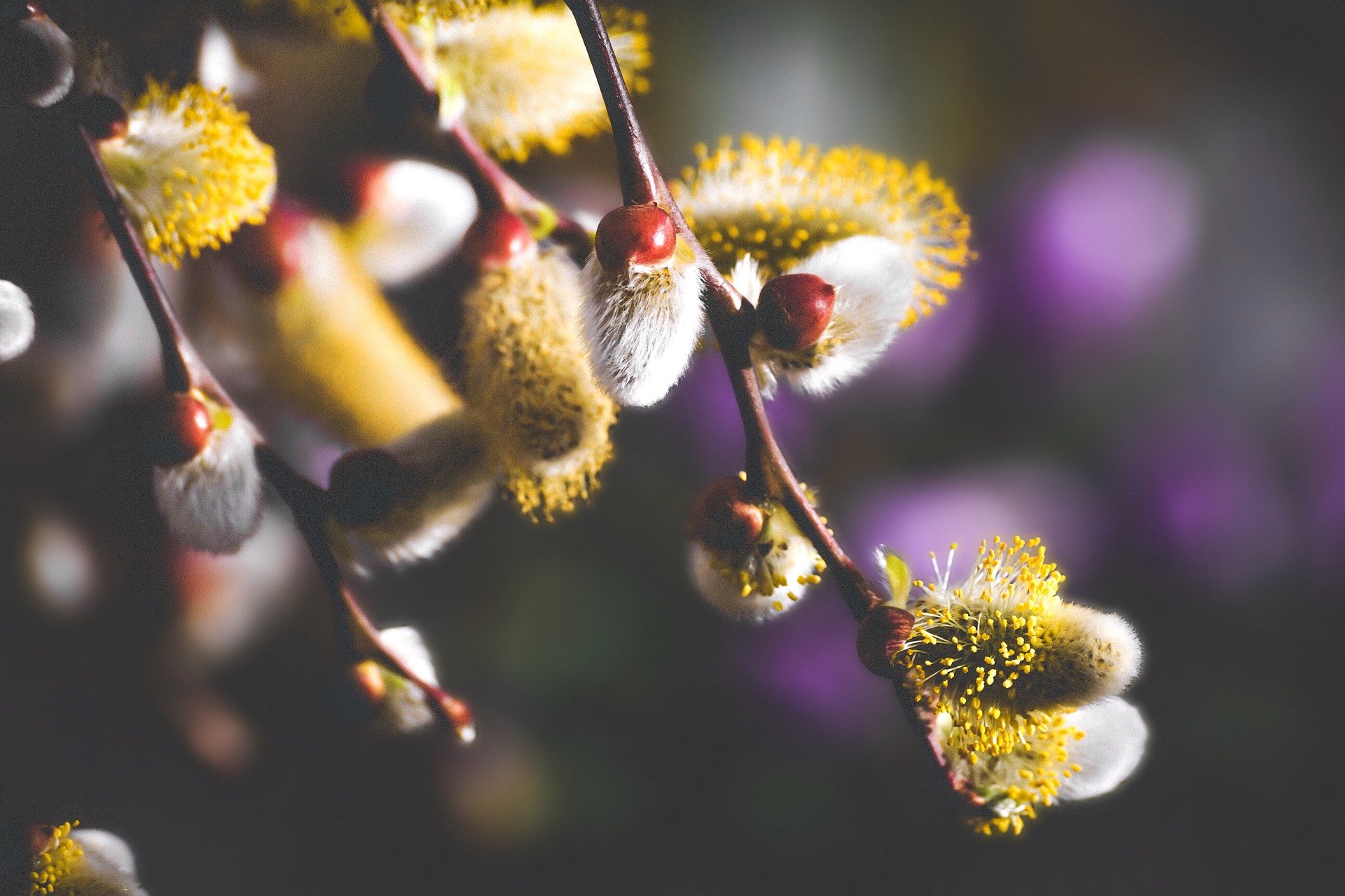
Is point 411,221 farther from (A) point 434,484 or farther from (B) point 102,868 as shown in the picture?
(B) point 102,868

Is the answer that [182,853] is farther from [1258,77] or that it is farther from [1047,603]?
[1258,77]

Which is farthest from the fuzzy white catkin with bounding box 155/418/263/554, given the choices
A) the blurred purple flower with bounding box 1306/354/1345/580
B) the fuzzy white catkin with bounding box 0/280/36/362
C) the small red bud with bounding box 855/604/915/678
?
the blurred purple flower with bounding box 1306/354/1345/580

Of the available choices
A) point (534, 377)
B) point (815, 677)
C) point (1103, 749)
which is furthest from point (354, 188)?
point (1103, 749)

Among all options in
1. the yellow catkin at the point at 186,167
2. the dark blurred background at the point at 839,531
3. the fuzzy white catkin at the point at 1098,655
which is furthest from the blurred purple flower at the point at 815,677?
the yellow catkin at the point at 186,167

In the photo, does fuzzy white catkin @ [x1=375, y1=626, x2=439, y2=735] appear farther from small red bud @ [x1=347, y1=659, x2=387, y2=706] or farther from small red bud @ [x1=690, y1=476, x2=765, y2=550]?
small red bud @ [x1=690, y1=476, x2=765, y2=550]

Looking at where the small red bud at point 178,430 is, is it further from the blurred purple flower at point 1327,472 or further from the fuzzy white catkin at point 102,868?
the blurred purple flower at point 1327,472

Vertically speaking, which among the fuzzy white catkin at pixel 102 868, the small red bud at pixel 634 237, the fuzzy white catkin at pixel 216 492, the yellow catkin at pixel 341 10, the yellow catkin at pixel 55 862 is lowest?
the fuzzy white catkin at pixel 102 868

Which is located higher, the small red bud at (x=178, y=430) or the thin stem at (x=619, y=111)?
the thin stem at (x=619, y=111)
